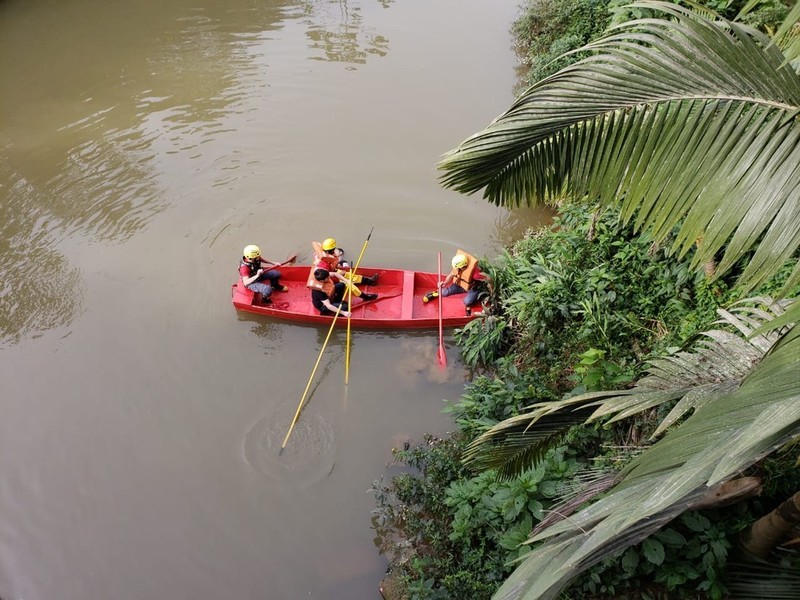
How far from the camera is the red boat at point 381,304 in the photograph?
801 centimetres

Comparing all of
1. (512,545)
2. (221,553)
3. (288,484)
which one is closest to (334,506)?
(288,484)

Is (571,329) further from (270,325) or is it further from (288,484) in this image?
(270,325)

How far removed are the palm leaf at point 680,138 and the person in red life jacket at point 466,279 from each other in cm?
526

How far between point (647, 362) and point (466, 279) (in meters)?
4.80

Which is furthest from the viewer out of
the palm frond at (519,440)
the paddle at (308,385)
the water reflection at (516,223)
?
the water reflection at (516,223)

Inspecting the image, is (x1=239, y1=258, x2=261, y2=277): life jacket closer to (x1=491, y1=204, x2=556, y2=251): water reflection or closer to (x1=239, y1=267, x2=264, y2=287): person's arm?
(x1=239, y1=267, x2=264, y2=287): person's arm

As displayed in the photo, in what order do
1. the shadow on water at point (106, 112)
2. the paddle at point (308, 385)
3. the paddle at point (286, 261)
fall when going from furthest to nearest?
the shadow on water at point (106, 112) → the paddle at point (286, 261) → the paddle at point (308, 385)

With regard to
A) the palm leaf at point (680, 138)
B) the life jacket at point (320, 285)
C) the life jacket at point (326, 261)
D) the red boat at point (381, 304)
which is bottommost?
the red boat at point (381, 304)

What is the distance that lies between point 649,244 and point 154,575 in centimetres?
625

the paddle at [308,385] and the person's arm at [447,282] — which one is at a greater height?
the person's arm at [447,282]

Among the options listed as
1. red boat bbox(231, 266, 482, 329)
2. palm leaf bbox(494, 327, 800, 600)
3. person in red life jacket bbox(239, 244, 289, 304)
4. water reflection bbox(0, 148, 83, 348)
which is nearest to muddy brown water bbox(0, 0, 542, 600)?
water reflection bbox(0, 148, 83, 348)

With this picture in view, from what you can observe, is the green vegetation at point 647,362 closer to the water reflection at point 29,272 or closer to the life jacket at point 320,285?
the life jacket at point 320,285

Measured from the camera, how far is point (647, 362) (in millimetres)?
3260

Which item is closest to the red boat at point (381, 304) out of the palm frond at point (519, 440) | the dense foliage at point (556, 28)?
the dense foliage at point (556, 28)
